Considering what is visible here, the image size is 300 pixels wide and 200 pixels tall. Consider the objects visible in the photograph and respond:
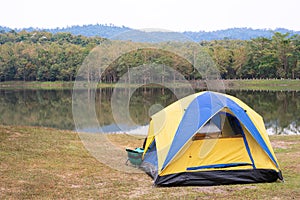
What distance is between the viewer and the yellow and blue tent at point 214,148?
Answer: 743 cm

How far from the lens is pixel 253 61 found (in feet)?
222

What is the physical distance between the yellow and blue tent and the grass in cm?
33

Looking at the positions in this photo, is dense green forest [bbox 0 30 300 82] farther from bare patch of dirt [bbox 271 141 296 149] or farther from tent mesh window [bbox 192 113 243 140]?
tent mesh window [bbox 192 113 243 140]

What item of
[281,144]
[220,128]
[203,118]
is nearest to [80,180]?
[203,118]

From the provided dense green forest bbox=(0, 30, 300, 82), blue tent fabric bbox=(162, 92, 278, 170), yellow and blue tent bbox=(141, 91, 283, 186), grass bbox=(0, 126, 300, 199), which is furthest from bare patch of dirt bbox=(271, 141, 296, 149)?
dense green forest bbox=(0, 30, 300, 82)

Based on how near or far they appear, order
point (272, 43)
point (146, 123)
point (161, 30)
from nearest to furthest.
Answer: point (161, 30) → point (146, 123) → point (272, 43)

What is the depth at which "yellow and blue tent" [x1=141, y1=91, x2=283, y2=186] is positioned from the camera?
743 centimetres

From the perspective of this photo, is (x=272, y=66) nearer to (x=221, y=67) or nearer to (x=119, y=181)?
(x=221, y=67)

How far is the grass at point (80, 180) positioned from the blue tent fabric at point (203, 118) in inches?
31.7

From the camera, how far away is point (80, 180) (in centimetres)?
762

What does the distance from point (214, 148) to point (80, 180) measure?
110 inches

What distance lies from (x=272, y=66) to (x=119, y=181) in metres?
61.6

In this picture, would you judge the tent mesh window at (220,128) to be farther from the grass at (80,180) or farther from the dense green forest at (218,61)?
the dense green forest at (218,61)

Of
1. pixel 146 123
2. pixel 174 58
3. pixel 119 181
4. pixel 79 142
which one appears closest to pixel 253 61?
pixel 174 58
